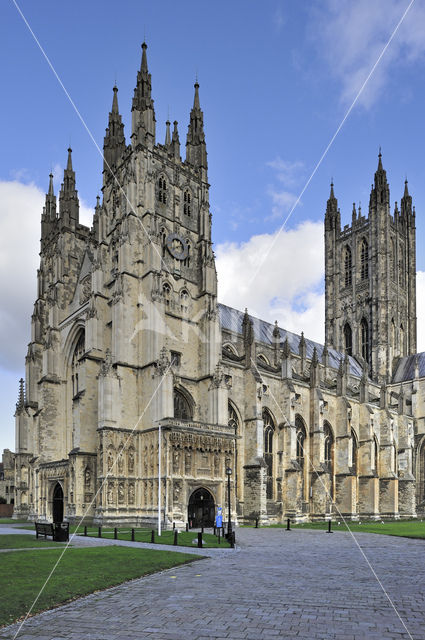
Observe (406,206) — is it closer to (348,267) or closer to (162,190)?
(348,267)

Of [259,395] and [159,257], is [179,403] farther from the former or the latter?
[159,257]

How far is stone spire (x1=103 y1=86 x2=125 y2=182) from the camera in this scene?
4597cm

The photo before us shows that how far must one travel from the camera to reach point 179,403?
40281 mm

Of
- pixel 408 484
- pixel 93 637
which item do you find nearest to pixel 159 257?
pixel 93 637

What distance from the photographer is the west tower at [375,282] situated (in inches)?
2904

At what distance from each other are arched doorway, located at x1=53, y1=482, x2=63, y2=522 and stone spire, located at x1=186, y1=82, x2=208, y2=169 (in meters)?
28.3

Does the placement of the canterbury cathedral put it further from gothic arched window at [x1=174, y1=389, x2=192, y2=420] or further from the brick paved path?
the brick paved path

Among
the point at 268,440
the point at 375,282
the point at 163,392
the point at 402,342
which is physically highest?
the point at 375,282

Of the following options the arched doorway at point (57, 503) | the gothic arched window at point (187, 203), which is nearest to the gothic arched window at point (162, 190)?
the gothic arched window at point (187, 203)

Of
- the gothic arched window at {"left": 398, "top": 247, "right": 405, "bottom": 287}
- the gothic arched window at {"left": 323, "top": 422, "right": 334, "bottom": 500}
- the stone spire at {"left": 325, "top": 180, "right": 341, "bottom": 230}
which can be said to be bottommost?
the gothic arched window at {"left": 323, "top": 422, "right": 334, "bottom": 500}

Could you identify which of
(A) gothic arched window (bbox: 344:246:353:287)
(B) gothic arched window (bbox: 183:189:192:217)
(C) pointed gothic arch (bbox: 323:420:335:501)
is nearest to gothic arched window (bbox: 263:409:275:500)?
(C) pointed gothic arch (bbox: 323:420:335:501)

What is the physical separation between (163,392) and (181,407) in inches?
188

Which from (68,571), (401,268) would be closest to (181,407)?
(68,571)

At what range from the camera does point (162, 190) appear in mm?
43531
